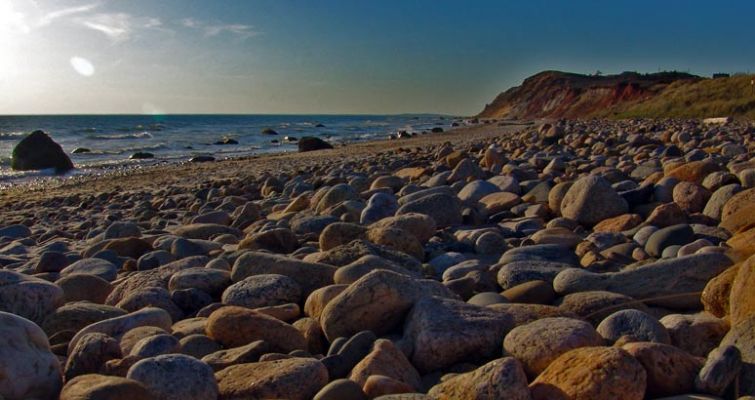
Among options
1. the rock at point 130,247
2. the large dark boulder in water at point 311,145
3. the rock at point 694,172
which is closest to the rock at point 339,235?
the rock at point 130,247

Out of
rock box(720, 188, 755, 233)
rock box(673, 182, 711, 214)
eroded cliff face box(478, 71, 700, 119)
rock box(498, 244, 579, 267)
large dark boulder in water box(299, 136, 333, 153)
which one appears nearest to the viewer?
rock box(498, 244, 579, 267)

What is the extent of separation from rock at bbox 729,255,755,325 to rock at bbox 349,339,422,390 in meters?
1.01

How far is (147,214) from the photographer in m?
7.33

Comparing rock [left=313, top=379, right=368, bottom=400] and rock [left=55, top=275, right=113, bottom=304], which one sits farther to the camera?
rock [left=55, top=275, right=113, bottom=304]

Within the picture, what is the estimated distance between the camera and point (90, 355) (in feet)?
6.87

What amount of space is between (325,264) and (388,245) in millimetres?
575

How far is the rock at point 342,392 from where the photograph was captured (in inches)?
71.2

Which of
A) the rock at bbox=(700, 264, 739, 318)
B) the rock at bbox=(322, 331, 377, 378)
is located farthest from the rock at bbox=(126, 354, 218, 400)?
the rock at bbox=(700, 264, 739, 318)

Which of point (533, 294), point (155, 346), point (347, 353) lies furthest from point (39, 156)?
A: point (347, 353)

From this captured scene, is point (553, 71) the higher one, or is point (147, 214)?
point (553, 71)

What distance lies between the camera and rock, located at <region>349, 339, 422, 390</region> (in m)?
1.97

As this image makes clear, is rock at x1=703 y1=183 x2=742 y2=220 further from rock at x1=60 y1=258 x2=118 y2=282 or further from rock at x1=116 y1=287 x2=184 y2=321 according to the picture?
rock at x1=60 y1=258 x2=118 y2=282

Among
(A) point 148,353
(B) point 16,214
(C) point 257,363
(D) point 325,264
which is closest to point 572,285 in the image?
(D) point 325,264

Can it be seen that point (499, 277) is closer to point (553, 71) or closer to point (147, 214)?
point (147, 214)
